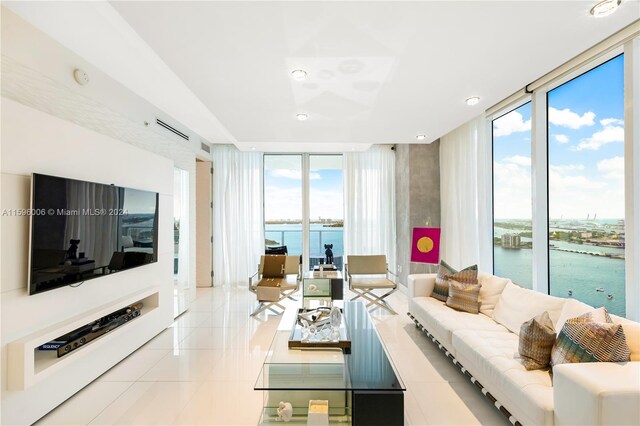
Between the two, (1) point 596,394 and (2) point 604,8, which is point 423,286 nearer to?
(1) point 596,394

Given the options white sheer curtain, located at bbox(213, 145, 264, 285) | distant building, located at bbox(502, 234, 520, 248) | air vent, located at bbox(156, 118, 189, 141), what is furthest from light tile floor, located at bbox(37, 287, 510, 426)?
air vent, located at bbox(156, 118, 189, 141)

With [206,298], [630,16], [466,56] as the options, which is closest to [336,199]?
[206,298]

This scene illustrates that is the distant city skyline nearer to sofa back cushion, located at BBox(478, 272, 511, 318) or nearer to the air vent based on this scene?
sofa back cushion, located at BBox(478, 272, 511, 318)

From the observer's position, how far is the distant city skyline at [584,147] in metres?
2.78

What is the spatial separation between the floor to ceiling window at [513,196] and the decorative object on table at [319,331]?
267 centimetres

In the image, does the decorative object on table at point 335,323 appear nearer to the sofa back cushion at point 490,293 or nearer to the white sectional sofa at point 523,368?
the white sectional sofa at point 523,368

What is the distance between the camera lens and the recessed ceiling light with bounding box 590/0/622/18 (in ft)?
6.35

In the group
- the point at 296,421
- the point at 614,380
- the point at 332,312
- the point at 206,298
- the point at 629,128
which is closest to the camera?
the point at 614,380

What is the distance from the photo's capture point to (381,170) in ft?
22.5

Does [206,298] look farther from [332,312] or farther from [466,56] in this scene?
[466,56]

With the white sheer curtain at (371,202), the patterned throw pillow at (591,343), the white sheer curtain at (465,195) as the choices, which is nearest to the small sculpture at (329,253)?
the white sheer curtain at (371,202)

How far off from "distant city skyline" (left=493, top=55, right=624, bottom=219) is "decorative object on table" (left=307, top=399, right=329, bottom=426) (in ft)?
9.91

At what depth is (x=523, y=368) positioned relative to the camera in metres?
2.10

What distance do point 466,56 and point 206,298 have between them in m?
5.51
